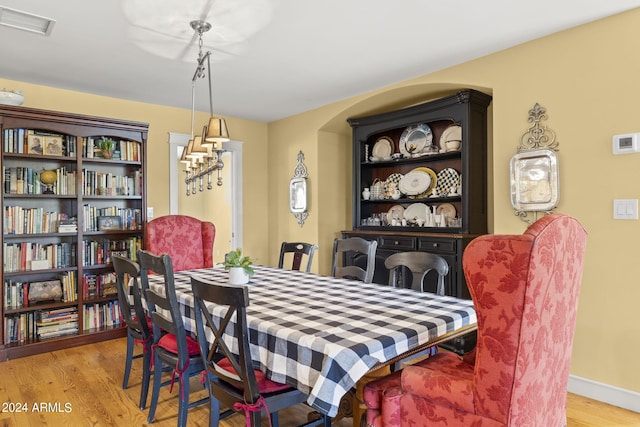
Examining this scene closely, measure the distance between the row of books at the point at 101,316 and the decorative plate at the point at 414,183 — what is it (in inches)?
127

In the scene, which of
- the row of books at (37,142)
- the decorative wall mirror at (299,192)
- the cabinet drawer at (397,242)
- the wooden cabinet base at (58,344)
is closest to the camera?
the wooden cabinet base at (58,344)

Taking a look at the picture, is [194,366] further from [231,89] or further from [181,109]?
[181,109]

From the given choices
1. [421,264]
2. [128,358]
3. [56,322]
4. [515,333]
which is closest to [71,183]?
[56,322]

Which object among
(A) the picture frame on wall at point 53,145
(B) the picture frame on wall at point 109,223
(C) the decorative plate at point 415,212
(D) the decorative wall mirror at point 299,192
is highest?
(A) the picture frame on wall at point 53,145

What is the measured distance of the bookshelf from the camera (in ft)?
12.0

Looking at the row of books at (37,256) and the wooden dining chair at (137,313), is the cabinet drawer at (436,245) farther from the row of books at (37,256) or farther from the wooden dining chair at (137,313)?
the row of books at (37,256)

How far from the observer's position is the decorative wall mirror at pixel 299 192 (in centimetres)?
520

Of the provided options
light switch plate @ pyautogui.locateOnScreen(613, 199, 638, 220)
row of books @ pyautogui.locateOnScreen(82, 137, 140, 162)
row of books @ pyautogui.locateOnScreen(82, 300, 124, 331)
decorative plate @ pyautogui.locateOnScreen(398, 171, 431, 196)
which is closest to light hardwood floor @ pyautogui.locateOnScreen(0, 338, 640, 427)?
row of books @ pyautogui.locateOnScreen(82, 300, 124, 331)

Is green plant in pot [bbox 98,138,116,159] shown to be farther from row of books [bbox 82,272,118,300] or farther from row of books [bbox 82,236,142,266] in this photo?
row of books [bbox 82,272,118,300]

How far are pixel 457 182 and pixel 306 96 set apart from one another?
187cm

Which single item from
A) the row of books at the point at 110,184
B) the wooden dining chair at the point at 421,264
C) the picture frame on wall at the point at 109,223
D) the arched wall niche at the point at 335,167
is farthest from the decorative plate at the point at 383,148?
the picture frame on wall at the point at 109,223

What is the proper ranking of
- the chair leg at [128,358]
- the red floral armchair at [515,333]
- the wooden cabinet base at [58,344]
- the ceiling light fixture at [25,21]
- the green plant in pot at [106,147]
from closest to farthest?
the red floral armchair at [515,333] → the ceiling light fixture at [25,21] → the chair leg at [128,358] → the wooden cabinet base at [58,344] → the green plant in pot at [106,147]

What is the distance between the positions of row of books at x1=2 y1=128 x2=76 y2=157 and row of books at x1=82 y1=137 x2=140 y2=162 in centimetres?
11

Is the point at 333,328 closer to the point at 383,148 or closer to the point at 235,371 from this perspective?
the point at 235,371
